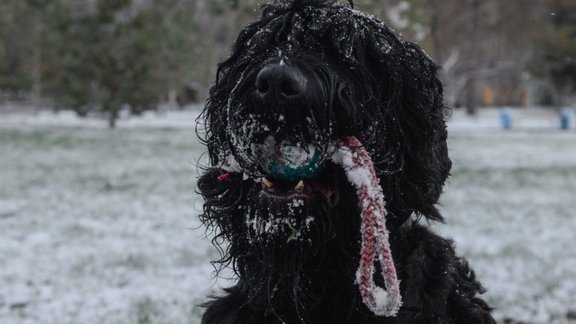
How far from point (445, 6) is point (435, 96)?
1577 inches

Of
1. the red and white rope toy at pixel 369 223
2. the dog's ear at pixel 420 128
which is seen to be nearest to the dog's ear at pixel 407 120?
the dog's ear at pixel 420 128

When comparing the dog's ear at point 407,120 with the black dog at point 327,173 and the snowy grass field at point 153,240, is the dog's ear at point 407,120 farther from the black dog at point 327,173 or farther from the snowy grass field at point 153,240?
the snowy grass field at point 153,240

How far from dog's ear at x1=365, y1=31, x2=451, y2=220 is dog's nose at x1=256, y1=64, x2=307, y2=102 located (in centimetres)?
46

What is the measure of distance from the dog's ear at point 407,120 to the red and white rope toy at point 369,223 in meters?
0.20

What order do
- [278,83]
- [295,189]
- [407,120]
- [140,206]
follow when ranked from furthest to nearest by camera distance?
[140,206], [407,120], [295,189], [278,83]

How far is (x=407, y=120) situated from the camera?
88.8 inches

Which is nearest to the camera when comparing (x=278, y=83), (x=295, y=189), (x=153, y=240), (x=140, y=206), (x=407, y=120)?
(x=278, y=83)

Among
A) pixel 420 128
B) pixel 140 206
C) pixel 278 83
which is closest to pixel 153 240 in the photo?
pixel 140 206

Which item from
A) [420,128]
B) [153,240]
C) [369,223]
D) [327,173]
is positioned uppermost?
[420,128]

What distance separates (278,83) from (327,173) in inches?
15.8

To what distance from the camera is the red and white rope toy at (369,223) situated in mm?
1942

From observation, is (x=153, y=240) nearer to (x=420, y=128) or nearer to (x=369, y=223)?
(x=420, y=128)

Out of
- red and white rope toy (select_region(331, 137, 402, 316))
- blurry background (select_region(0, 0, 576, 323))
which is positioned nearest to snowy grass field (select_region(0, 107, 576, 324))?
blurry background (select_region(0, 0, 576, 323))

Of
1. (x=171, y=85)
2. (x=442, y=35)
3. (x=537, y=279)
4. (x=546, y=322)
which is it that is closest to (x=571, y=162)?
(x=537, y=279)
